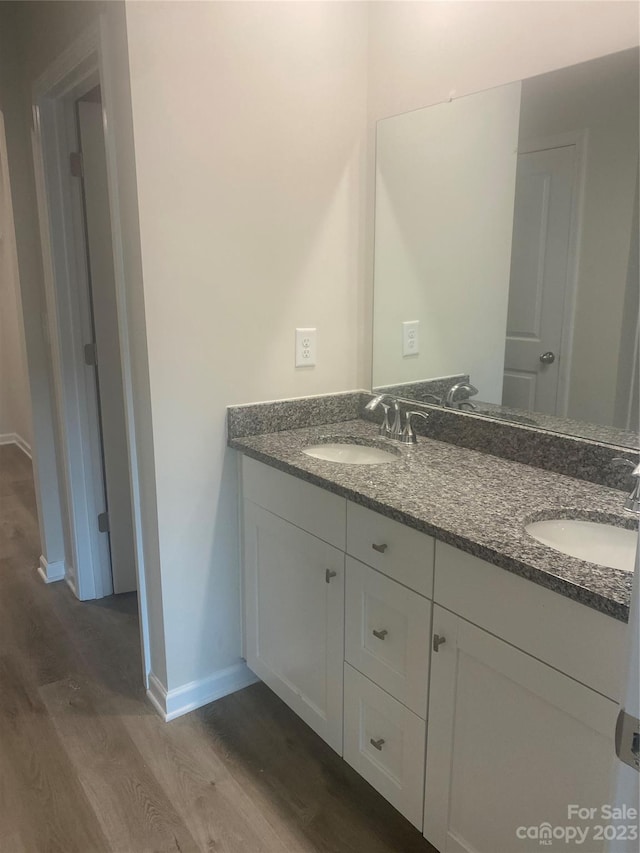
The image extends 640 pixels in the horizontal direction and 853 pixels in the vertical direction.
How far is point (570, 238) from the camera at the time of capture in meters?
1.56

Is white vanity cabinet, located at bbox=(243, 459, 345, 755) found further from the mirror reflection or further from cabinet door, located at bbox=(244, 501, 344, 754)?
the mirror reflection

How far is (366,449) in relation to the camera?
1977 millimetres

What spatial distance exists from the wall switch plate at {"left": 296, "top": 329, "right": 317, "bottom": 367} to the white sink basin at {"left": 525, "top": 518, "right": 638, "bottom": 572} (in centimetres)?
98

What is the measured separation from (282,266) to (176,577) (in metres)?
1.01

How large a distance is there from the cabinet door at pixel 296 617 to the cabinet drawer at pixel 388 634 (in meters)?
0.05

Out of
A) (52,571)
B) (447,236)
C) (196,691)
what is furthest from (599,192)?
(52,571)

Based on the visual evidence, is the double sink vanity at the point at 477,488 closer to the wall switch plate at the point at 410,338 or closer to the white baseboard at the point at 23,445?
the wall switch plate at the point at 410,338

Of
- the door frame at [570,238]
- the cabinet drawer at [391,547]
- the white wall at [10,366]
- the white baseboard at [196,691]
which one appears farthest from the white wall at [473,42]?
the white wall at [10,366]

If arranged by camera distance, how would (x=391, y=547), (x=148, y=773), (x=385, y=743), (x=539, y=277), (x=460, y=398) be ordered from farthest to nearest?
(x=460, y=398) < (x=148, y=773) < (x=539, y=277) < (x=385, y=743) < (x=391, y=547)

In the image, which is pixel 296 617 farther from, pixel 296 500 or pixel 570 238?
pixel 570 238

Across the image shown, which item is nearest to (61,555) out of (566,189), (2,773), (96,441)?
(96,441)

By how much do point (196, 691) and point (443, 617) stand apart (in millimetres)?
1099

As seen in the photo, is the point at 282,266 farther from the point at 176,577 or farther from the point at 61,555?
the point at 61,555

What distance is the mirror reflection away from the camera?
1467 mm
